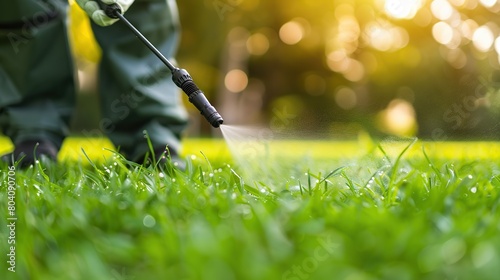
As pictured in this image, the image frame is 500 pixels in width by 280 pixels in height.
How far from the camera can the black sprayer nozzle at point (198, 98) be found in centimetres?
154

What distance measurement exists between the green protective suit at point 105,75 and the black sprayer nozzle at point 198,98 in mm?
601

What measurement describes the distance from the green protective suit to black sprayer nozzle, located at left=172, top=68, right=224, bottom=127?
0.60m

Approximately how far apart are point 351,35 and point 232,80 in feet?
8.41

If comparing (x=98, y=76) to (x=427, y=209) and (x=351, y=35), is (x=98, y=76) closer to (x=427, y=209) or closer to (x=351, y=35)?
(x=427, y=209)

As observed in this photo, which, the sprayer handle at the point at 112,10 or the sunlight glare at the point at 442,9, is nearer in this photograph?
the sprayer handle at the point at 112,10

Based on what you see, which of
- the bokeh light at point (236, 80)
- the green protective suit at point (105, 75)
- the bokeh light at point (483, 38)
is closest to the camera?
the green protective suit at point (105, 75)

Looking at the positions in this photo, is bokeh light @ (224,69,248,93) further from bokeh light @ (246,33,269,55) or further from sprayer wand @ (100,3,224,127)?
sprayer wand @ (100,3,224,127)

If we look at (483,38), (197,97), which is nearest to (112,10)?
(197,97)

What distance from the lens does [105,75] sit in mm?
2373

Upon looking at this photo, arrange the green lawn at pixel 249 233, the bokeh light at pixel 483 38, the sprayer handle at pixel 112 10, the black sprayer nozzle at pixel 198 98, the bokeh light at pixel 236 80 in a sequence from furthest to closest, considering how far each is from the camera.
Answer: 1. the bokeh light at pixel 236 80
2. the bokeh light at pixel 483 38
3. the sprayer handle at pixel 112 10
4. the black sprayer nozzle at pixel 198 98
5. the green lawn at pixel 249 233

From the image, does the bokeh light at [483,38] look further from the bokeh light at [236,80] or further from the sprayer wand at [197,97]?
the sprayer wand at [197,97]

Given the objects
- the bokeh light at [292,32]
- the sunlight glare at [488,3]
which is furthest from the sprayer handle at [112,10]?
the sunlight glare at [488,3]

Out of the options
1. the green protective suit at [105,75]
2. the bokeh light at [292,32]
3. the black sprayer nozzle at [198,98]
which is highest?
the black sprayer nozzle at [198,98]

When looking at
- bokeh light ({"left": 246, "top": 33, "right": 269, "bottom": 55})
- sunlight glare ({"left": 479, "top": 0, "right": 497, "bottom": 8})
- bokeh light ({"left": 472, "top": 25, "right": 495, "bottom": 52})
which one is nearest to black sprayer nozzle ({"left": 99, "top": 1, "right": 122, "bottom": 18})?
bokeh light ({"left": 472, "top": 25, "right": 495, "bottom": 52})
